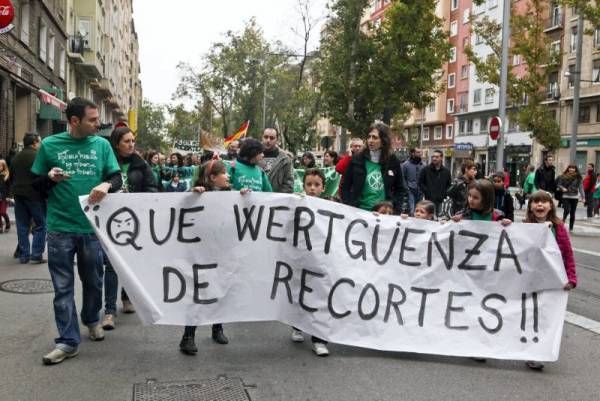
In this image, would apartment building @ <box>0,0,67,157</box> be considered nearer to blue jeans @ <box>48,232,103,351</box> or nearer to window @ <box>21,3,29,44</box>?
window @ <box>21,3,29,44</box>

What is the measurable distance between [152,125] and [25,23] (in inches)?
3387

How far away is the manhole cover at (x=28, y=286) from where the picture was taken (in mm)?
7051

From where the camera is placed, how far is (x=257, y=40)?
156ft

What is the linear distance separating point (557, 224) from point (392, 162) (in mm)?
1608

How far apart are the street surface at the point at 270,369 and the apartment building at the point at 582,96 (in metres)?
37.7

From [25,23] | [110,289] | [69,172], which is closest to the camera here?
[69,172]

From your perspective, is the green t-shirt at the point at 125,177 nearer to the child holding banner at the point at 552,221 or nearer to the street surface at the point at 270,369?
the street surface at the point at 270,369

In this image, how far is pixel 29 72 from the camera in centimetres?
2161

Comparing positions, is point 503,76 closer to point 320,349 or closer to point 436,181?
point 436,181

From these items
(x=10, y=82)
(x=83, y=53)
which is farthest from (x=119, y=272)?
(x=83, y=53)

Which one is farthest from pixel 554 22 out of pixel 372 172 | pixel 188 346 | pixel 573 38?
pixel 188 346

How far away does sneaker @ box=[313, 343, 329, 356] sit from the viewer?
4891mm

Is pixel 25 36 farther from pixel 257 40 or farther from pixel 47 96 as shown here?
pixel 257 40

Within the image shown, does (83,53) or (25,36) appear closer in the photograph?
(25,36)
